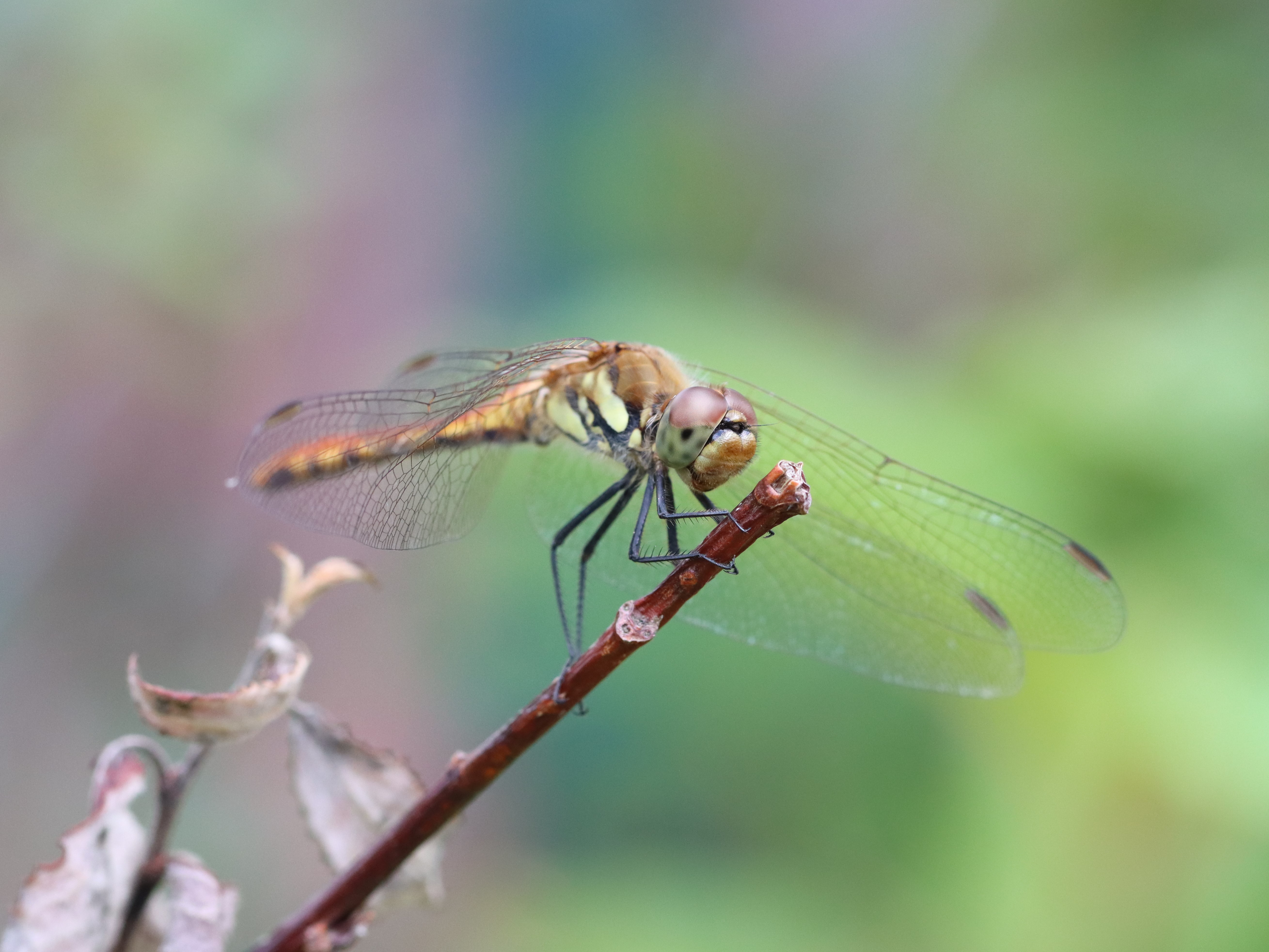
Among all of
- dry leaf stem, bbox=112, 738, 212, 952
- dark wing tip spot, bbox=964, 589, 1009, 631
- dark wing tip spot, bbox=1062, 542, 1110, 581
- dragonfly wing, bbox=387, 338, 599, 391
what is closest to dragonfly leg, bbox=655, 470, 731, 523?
dragonfly wing, bbox=387, 338, 599, 391

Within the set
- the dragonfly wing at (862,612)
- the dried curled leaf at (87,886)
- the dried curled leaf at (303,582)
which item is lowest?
the dried curled leaf at (87,886)

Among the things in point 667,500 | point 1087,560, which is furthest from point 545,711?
point 1087,560

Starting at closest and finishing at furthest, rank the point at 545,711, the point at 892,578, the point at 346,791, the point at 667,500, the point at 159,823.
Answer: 1. the point at 545,711
2. the point at 159,823
3. the point at 346,791
4. the point at 667,500
5. the point at 892,578

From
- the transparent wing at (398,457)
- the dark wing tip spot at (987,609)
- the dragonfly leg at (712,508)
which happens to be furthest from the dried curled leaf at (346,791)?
the dark wing tip spot at (987,609)

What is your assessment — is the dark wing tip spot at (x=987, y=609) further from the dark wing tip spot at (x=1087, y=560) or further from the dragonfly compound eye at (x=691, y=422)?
the dragonfly compound eye at (x=691, y=422)

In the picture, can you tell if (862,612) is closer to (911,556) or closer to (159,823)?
(911,556)

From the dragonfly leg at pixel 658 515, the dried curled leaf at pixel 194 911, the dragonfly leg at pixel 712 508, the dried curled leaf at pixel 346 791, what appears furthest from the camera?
the dragonfly leg at pixel 658 515
